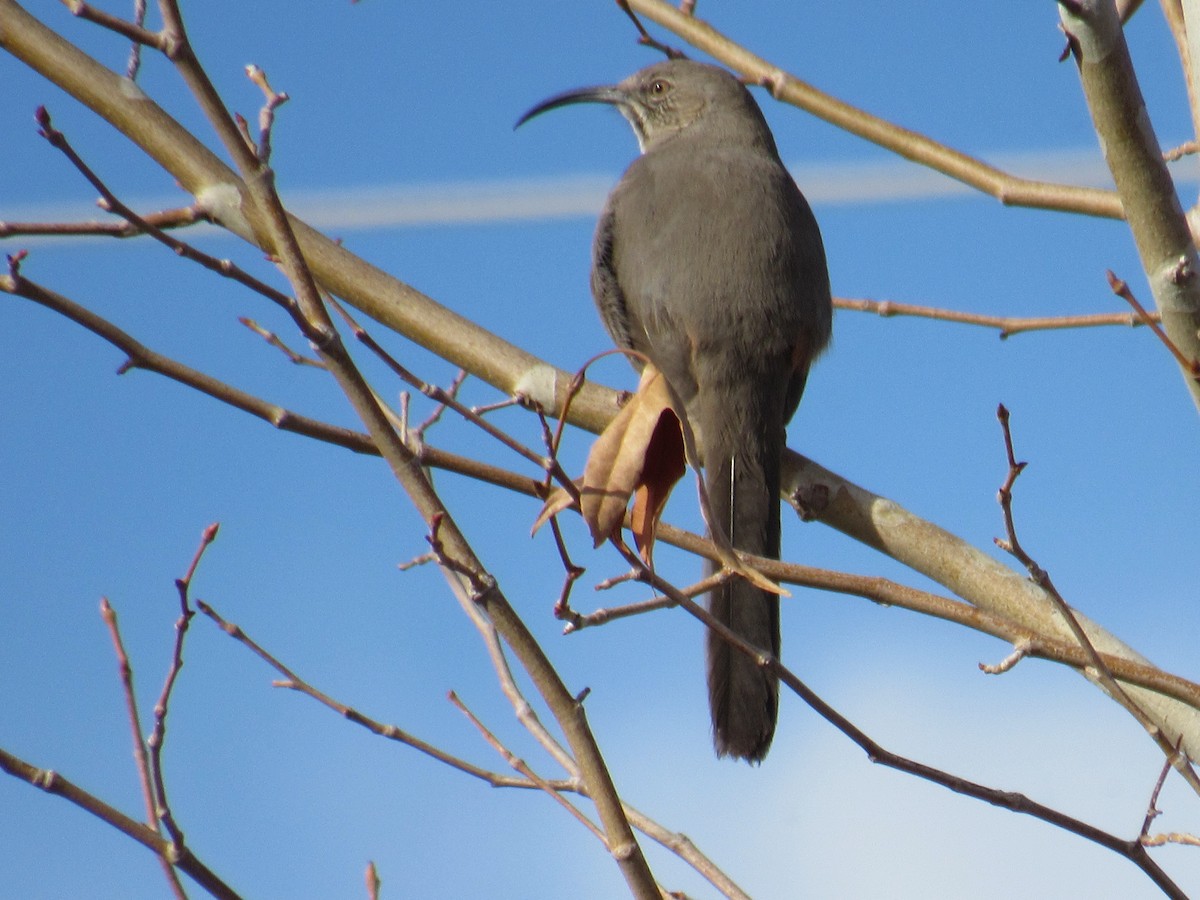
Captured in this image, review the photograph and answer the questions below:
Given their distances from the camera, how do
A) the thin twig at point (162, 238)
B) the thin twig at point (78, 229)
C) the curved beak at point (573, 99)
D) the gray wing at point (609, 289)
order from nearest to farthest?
the thin twig at point (162, 238), the thin twig at point (78, 229), the gray wing at point (609, 289), the curved beak at point (573, 99)

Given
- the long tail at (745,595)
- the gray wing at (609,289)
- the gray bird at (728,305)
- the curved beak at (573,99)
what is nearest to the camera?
the long tail at (745,595)

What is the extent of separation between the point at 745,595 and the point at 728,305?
103 cm

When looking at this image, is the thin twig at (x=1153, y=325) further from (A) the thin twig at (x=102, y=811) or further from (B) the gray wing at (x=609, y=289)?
(B) the gray wing at (x=609, y=289)

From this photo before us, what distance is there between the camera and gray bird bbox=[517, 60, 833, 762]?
138 inches

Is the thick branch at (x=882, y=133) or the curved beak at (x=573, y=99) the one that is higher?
the curved beak at (x=573, y=99)

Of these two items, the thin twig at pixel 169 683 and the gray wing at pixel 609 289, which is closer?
the thin twig at pixel 169 683

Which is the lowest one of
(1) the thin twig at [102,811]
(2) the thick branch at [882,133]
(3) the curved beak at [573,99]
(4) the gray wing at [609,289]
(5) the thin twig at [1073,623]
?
(1) the thin twig at [102,811]

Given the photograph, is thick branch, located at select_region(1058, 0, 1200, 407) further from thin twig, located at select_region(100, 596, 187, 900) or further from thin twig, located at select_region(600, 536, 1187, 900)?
thin twig, located at select_region(100, 596, 187, 900)

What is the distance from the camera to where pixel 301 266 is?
5.28 feet

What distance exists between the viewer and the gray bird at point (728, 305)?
3500mm

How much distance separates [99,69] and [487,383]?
1.05 meters

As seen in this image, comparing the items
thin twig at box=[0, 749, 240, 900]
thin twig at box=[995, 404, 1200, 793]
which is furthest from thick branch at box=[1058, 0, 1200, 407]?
thin twig at box=[0, 749, 240, 900]

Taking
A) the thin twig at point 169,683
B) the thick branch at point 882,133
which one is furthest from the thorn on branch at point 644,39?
the thin twig at point 169,683

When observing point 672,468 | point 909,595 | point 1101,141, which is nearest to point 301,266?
point 672,468
